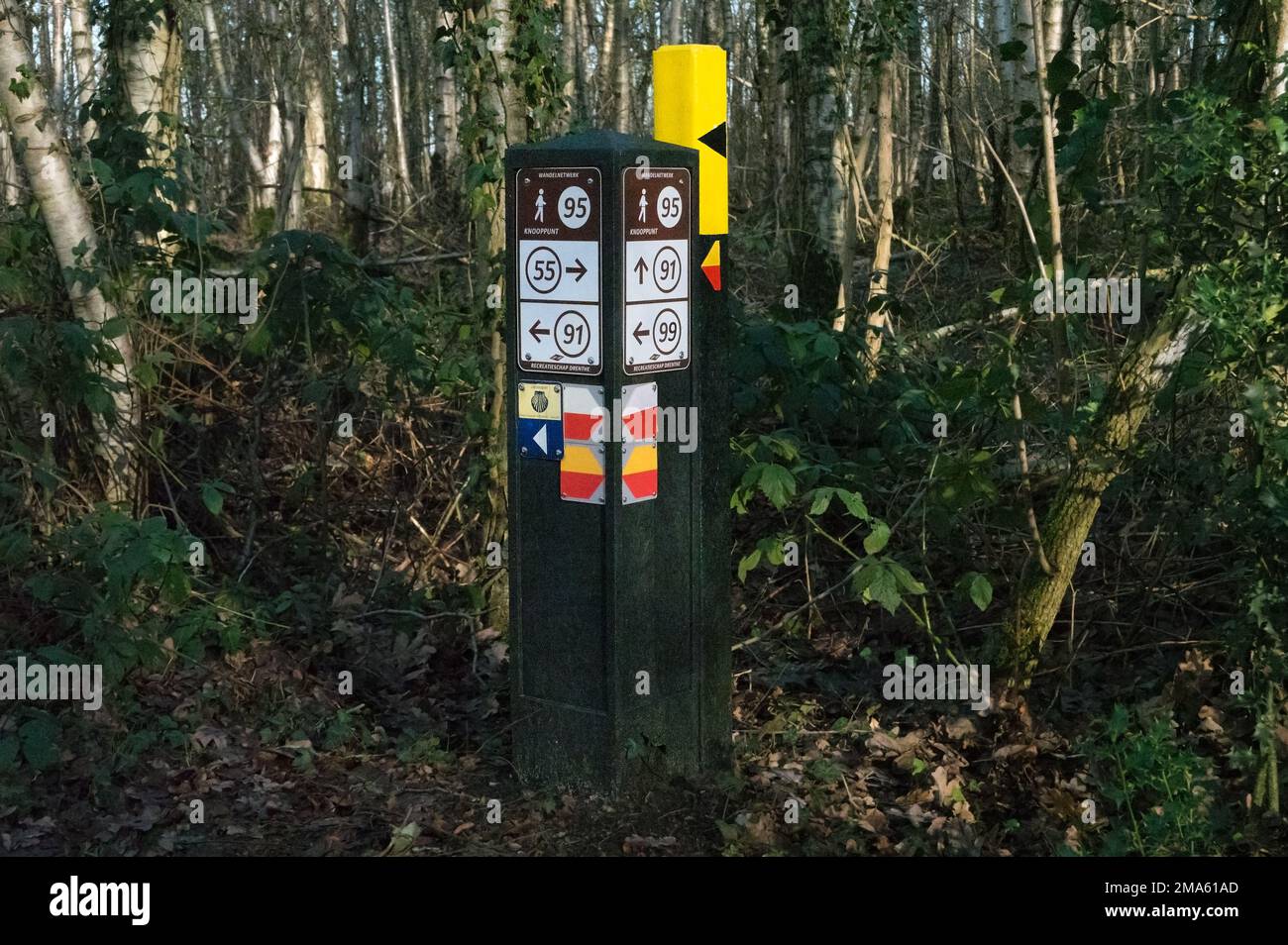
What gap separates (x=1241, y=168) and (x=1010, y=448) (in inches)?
99.7

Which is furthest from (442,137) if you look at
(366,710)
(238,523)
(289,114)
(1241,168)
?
(1241,168)

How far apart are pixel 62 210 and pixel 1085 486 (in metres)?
5.05

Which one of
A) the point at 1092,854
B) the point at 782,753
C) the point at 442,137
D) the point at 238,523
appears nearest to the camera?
the point at 1092,854

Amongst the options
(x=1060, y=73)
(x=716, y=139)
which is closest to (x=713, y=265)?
(x=716, y=139)

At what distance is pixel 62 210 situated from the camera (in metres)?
7.08

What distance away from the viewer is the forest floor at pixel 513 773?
4.86 m

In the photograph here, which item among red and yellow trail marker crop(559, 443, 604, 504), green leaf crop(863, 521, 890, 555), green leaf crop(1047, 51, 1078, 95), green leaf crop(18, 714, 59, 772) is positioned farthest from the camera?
green leaf crop(863, 521, 890, 555)

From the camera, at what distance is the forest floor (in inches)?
191

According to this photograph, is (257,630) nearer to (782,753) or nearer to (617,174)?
(782,753)

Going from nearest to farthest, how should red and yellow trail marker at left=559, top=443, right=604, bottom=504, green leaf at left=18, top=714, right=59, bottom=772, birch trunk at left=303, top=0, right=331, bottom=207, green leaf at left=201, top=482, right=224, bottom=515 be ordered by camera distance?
1. red and yellow trail marker at left=559, top=443, right=604, bottom=504
2. green leaf at left=18, top=714, right=59, bottom=772
3. green leaf at left=201, top=482, right=224, bottom=515
4. birch trunk at left=303, top=0, right=331, bottom=207

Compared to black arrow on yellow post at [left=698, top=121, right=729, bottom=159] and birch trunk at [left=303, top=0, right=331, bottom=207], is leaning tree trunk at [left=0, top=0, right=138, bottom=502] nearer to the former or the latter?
black arrow on yellow post at [left=698, top=121, right=729, bottom=159]

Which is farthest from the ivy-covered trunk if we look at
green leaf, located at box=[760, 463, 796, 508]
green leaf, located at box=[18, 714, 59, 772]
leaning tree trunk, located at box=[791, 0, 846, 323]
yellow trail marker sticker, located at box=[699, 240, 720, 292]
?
green leaf, located at box=[18, 714, 59, 772]

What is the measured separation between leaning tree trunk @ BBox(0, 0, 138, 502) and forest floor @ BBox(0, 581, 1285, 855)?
1423mm

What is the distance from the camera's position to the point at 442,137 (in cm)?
1870
